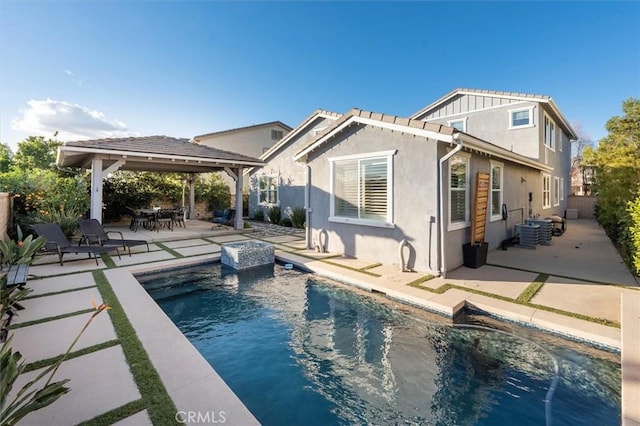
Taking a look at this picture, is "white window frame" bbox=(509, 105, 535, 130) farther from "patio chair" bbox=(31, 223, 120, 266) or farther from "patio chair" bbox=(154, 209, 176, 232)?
"patio chair" bbox=(31, 223, 120, 266)

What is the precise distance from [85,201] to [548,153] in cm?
2379

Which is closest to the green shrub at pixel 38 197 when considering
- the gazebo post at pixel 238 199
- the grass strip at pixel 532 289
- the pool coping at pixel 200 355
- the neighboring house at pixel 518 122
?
the pool coping at pixel 200 355

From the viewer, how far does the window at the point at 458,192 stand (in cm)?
757

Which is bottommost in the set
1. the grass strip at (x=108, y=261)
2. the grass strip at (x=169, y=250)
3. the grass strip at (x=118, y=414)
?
the grass strip at (x=118, y=414)

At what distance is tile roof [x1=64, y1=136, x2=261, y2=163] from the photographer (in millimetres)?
10666

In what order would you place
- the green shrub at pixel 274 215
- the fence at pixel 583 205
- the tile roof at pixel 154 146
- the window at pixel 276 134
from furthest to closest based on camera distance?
the window at pixel 276 134, the fence at pixel 583 205, the green shrub at pixel 274 215, the tile roof at pixel 154 146

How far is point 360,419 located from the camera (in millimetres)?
3010

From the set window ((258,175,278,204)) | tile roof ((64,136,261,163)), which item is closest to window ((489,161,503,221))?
tile roof ((64,136,261,163))

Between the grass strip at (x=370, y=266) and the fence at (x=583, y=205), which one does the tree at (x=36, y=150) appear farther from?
the fence at (x=583, y=205)


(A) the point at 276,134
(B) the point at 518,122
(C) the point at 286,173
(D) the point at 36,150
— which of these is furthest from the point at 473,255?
(D) the point at 36,150

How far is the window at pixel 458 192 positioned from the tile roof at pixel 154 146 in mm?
10097

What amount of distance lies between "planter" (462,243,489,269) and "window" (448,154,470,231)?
618 millimetres

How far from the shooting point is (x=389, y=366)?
13.0ft

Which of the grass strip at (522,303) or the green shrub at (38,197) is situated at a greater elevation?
the green shrub at (38,197)
